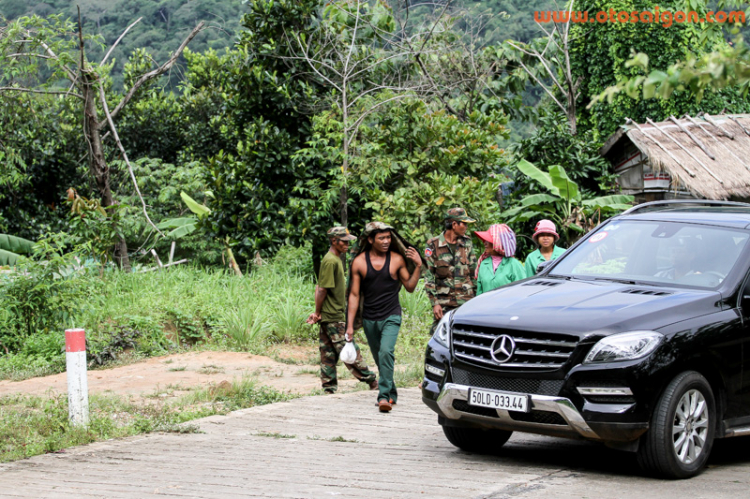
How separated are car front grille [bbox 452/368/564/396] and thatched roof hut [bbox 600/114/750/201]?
13.1 meters

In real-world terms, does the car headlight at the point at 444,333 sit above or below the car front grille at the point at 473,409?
above

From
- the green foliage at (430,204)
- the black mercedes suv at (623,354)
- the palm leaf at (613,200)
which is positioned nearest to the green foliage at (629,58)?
the palm leaf at (613,200)

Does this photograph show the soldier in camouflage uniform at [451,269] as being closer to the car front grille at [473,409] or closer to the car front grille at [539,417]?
the car front grille at [473,409]

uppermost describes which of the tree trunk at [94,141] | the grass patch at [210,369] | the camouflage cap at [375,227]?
the tree trunk at [94,141]

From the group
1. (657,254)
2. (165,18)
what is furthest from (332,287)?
(165,18)

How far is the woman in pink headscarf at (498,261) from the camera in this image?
879cm

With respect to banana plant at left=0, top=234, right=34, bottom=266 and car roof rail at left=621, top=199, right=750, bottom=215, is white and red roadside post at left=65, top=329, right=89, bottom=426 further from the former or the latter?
banana plant at left=0, top=234, right=34, bottom=266

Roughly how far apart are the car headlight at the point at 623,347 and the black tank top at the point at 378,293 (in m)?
3.23

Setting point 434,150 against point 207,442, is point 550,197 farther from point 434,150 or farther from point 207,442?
point 207,442

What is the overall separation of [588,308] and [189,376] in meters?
6.64

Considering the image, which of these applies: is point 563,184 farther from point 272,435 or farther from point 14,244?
point 14,244

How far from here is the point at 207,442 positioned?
7.00 meters

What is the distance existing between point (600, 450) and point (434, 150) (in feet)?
29.7

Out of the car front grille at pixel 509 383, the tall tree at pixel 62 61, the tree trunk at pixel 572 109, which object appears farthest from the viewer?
the tree trunk at pixel 572 109
